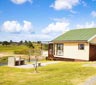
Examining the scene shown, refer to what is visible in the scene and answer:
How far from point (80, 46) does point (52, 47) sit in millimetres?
6967

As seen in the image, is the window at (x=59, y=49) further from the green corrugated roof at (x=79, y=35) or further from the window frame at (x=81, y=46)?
the window frame at (x=81, y=46)

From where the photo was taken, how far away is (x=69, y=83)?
16.1 m

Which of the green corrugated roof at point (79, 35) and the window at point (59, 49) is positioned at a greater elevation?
the green corrugated roof at point (79, 35)

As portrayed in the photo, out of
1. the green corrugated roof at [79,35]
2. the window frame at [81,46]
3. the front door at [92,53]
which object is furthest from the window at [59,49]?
the front door at [92,53]

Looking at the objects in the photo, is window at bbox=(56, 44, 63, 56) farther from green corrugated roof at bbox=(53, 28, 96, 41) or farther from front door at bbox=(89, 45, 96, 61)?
front door at bbox=(89, 45, 96, 61)

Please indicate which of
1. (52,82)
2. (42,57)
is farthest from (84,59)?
(52,82)

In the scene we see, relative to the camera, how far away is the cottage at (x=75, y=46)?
32812mm

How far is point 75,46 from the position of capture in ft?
114

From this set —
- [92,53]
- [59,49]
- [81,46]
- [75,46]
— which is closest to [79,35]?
[75,46]

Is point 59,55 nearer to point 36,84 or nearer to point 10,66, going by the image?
point 10,66

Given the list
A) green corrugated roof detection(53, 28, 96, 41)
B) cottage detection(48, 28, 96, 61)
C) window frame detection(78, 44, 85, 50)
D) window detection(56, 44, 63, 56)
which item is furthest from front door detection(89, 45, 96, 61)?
window detection(56, 44, 63, 56)

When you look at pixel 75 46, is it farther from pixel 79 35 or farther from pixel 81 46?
pixel 79 35

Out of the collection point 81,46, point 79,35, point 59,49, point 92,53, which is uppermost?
point 79,35

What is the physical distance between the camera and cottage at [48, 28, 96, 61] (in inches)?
1292
